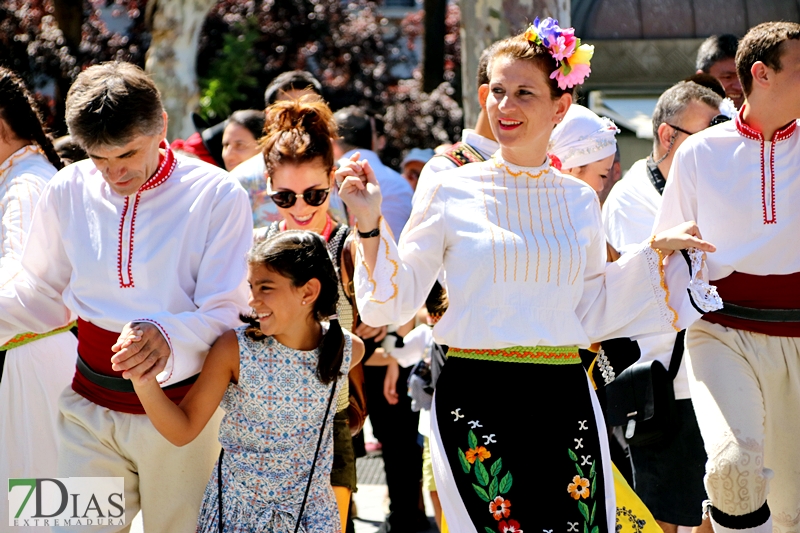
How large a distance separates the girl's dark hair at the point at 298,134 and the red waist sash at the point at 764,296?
1650 millimetres

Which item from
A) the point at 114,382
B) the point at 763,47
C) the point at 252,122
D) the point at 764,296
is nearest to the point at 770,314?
the point at 764,296

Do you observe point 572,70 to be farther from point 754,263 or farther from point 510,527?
point 510,527

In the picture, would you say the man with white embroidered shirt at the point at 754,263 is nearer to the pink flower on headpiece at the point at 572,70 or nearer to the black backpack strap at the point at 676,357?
the black backpack strap at the point at 676,357

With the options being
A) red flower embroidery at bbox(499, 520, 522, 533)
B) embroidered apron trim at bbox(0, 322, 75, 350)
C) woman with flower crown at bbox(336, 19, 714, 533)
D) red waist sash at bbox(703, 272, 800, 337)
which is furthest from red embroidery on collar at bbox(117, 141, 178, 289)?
red waist sash at bbox(703, 272, 800, 337)

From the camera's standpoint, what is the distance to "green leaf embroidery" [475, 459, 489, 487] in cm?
329

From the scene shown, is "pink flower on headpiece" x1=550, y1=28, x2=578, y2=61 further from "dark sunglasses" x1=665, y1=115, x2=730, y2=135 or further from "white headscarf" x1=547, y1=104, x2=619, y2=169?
"dark sunglasses" x1=665, y1=115, x2=730, y2=135

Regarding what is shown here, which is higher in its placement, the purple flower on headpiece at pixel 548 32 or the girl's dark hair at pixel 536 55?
the purple flower on headpiece at pixel 548 32

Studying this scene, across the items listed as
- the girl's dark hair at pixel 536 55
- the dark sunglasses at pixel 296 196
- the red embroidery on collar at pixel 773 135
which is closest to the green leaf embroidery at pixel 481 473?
the girl's dark hair at pixel 536 55

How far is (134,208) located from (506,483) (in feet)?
4.91

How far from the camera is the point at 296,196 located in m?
4.25

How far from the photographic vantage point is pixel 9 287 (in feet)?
12.3

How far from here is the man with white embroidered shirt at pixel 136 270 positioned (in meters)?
3.44

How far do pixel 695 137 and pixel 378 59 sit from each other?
1546 cm

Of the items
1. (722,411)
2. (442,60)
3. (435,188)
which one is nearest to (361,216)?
(435,188)
